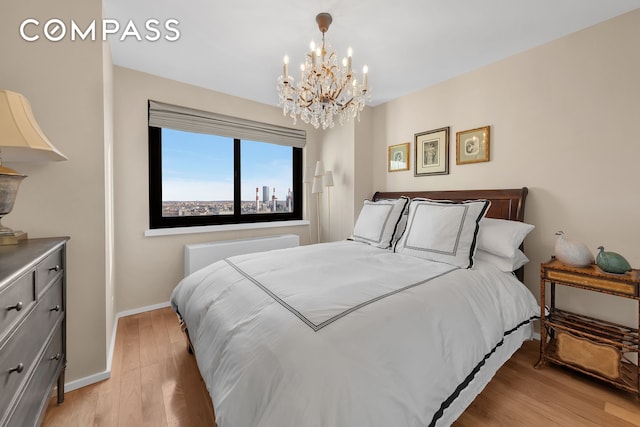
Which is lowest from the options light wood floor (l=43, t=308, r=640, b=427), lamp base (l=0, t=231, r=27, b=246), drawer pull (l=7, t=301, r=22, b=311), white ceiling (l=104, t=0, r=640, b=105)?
light wood floor (l=43, t=308, r=640, b=427)

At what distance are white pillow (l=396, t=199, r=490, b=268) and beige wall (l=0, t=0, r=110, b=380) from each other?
2231 mm

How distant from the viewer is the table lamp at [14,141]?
1.10 metres

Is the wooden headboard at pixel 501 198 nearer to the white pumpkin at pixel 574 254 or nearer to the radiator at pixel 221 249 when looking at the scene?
the white pumpkin at pixel 574 254

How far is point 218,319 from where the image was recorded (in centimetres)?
129

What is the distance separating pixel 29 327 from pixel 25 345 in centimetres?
7

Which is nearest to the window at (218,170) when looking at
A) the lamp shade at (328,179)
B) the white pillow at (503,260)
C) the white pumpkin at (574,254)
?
the lamp shade at (328,179)

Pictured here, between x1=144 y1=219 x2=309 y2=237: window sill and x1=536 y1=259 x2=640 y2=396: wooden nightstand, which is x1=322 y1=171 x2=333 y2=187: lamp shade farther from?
x1=536 y1=259 x2=640 y2=396: wooden nightstand

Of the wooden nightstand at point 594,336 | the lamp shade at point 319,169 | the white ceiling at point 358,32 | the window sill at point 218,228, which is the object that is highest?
the white ceiling at point 358,32

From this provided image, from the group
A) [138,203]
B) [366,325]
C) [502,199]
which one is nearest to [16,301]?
[366,325]

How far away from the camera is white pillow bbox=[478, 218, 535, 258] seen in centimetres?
191

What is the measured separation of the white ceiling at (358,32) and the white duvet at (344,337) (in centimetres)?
174

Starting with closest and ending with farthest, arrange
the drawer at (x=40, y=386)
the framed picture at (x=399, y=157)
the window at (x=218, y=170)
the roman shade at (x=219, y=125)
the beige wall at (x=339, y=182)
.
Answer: the drawer at (x=40, y=386)
the roman shade at (x=219, y=125)
the window at (x=218, y=170)
the framed picture at (x=399, y=157)
the beige wall at (x=339, y=182)

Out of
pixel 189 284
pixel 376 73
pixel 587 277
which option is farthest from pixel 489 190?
pixel 189 284

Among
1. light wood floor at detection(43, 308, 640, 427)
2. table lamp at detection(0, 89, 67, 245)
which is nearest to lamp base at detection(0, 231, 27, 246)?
table lamp at detection(0, 89, 67, 245)
